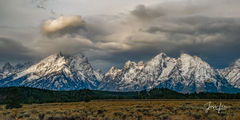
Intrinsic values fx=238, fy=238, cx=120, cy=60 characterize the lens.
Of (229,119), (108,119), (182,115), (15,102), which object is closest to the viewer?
(229,119)

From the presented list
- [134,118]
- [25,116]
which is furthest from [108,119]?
[25,116]

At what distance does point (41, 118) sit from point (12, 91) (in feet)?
167

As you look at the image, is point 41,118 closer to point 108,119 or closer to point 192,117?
point 108,119

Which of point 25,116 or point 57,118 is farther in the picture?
point 25,116

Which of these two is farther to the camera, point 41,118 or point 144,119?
point 41,118

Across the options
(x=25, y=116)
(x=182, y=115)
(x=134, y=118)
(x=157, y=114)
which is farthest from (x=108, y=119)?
(x=25, y=116)

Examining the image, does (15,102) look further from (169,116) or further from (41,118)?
(169,116)

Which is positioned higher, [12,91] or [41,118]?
[12,91]

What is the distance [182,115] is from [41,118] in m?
27.7

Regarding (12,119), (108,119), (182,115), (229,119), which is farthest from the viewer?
(12,119)

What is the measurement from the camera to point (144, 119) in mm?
43312

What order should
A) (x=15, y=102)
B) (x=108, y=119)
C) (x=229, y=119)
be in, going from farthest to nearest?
1. (x=15, y=102)
2. (x=108, y=119)
3. (x=229, y=119)

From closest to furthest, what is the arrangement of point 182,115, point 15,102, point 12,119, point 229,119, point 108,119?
point 229,119, point 108,119, point 182,115, point 12,119, point 15,102

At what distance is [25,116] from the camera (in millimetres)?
50469
